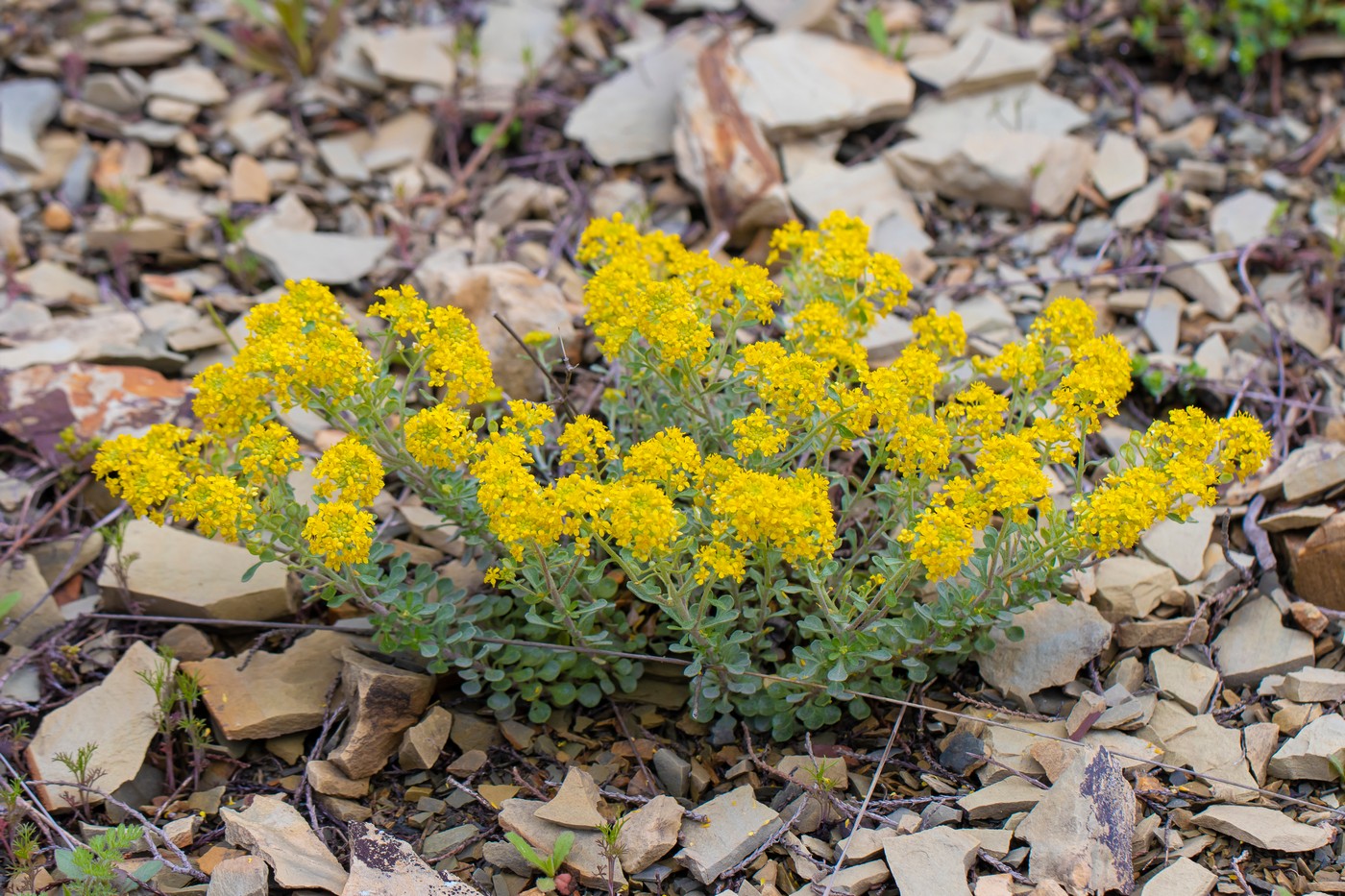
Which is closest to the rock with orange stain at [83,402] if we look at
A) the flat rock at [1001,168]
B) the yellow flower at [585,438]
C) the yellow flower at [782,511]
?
the yellow flower at [585,438]

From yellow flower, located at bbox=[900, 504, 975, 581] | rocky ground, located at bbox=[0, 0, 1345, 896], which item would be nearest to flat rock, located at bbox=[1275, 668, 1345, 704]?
rocky ground, located at bbox=[0, 0, 1345, 896]

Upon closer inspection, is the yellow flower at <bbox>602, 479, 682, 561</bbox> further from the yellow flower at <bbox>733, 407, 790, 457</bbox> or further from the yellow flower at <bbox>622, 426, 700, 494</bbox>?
the yellow flower at <bbox>733, 407, 790, 457</bbox>

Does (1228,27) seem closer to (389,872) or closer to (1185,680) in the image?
(1185,680)

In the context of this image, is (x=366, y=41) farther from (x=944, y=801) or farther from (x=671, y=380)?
(x=944, y=801)

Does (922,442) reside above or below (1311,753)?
above

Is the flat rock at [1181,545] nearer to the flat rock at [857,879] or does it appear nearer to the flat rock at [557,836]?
the flat rock at [857,879]

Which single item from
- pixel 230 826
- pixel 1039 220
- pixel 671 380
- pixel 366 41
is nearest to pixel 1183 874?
pixel 671 380

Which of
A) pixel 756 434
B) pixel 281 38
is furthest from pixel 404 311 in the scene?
pixel 281 38
